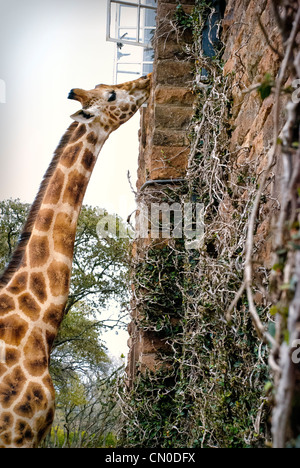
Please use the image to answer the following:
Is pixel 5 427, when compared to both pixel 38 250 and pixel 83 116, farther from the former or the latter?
pixel 83 116

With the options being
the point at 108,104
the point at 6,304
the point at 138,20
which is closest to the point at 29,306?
the point at 6,304

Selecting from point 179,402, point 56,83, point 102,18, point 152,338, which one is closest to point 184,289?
point 152,338

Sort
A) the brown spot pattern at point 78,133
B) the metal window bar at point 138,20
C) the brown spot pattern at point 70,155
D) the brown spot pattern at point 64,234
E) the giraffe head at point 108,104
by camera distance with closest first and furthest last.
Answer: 1. the brown spot pattern at point 64,234
2. the brown spot pattern at point 70,155
3. the brown spot pattern at point 78,133
4. the giraffe head at point 108,104
5. the metal window bar at point 138,20

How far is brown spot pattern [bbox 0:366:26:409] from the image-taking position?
2227 mm

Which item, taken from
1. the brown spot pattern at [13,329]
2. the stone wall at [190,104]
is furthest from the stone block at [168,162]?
the brown spot pattern at [13,329]

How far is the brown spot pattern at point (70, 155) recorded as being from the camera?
9.79 feet

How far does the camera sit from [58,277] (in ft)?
8.75

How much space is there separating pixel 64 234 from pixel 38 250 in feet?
0.60

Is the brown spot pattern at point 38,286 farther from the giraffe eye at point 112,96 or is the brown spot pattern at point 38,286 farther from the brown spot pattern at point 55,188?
the giraffe eye at point 112,96

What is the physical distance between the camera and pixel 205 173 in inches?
128

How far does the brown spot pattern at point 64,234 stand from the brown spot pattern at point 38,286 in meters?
0.20

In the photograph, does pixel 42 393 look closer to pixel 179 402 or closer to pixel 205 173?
pixel 179 402
